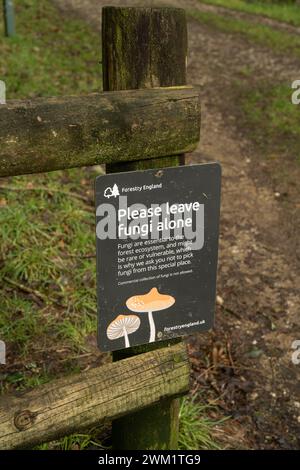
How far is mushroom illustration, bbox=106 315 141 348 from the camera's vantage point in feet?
7.31

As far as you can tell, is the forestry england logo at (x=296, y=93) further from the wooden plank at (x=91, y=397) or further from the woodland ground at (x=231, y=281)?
the wooden plank at (x=91, y=397)

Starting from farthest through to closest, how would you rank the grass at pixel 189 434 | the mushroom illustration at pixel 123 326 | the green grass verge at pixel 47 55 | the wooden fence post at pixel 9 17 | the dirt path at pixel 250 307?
the wooden fence post at pixel 9 17
the green grass verge at pixel 47 55
the dirt path at pixel 250 307
the grass at pixel 189 434
the mushroom illustration at pixel 123 326

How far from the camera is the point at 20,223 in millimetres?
4277

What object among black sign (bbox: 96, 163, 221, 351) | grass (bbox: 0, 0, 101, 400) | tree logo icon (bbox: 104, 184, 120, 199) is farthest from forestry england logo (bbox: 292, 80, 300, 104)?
tree logo icon (bbox: 104, 184, 120, 199)

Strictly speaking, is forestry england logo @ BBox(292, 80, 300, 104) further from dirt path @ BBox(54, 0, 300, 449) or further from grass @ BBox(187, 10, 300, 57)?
grass @ BBox(187, 10, 300, 57)

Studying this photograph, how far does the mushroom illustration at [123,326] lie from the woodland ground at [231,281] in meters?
1.14

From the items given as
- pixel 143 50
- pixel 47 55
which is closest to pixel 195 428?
pixel 143 50

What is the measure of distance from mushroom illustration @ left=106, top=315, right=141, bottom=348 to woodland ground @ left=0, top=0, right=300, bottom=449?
44.8 inches

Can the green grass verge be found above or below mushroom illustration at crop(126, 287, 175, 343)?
above

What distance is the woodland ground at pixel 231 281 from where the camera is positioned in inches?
138

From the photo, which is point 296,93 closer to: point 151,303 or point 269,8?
point 151,303

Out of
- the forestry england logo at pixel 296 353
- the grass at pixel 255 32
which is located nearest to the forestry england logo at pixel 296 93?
the grass at pixel 255 32

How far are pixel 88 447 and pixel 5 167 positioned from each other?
1.69 meters
